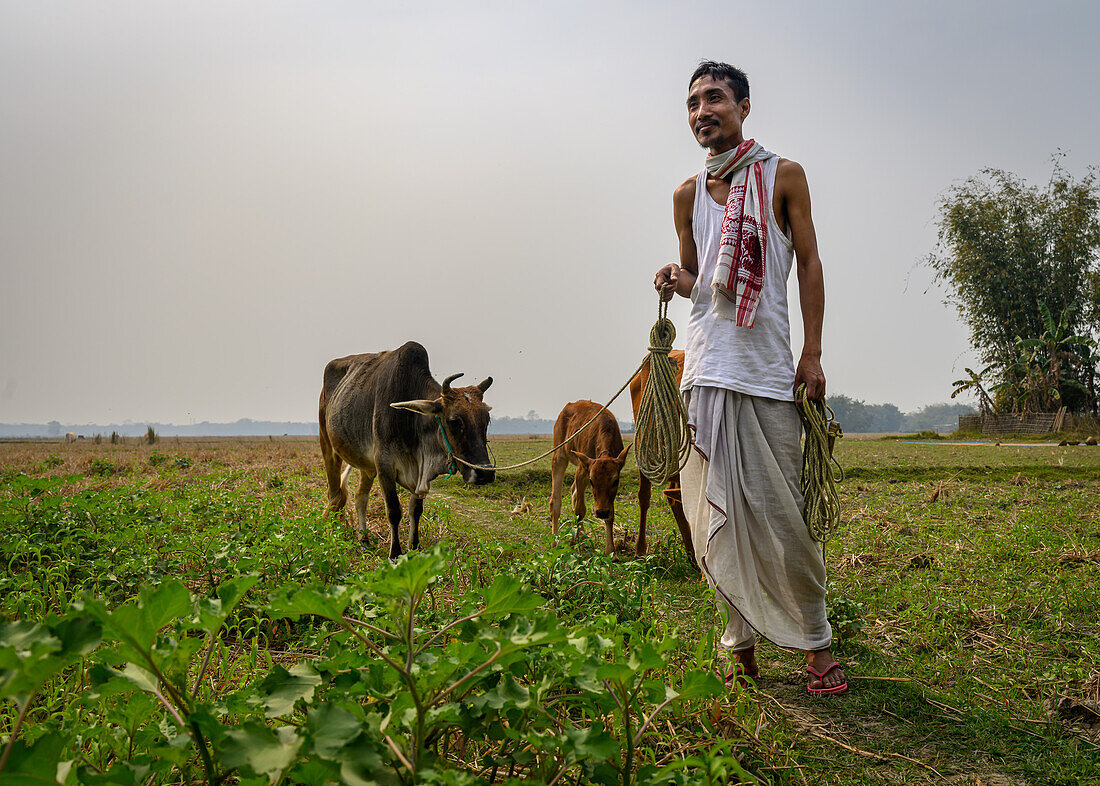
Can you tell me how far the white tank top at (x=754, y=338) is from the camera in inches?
128

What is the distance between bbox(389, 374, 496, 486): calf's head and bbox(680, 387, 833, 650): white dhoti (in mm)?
2935

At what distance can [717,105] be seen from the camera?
11.1ft

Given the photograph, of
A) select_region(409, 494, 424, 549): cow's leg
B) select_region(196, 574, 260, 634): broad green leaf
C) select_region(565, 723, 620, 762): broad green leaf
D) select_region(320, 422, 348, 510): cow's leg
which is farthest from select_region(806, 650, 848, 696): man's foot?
select_region(320, 422, 348, 510): cow's leg

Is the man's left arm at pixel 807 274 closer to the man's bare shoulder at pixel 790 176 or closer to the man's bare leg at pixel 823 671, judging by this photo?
the man's bare shoulder at pixel 790 176

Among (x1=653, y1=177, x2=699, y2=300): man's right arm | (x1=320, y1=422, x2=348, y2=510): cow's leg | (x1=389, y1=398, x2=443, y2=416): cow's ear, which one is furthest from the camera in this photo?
(x1=320, y1=422, x2=348, y2=510): cow's leg

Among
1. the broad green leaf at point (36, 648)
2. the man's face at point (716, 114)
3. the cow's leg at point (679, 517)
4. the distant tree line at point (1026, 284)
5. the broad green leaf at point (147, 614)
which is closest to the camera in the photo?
the broad green leaf at point (36, 648)

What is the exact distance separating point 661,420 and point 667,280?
685mm

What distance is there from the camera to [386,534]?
7.29 metres

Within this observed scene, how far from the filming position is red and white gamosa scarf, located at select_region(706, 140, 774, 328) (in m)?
3.25

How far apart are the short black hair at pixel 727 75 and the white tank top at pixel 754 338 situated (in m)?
0.38

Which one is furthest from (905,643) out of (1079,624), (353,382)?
(353,382)

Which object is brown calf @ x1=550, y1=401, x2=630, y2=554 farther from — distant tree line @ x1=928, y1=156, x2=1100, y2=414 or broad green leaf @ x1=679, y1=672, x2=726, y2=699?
distant tree line @ x1=928, y1=156, x2=1100, y2=414

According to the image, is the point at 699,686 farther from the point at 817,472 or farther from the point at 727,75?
the point at 727,75

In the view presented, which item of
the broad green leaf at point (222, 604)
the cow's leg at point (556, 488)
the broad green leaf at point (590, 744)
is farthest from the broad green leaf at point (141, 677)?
the cow's leg at point (556, 488)
